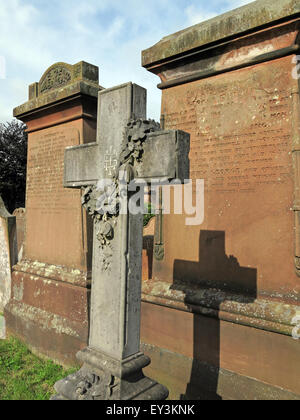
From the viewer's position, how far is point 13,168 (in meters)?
20.2

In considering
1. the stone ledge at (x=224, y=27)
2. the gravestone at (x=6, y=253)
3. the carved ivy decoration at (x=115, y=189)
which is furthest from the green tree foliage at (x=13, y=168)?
the carved ivy decoration at (x=115, y=189)

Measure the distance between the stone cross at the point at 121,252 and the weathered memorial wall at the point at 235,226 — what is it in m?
1.11

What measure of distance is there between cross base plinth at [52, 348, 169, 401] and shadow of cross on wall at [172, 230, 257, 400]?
1.08 metres

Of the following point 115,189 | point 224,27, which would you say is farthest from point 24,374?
point 224,27

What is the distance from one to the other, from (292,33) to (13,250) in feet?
18.2

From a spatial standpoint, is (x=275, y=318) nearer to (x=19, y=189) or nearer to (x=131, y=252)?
(x=131, y=252)

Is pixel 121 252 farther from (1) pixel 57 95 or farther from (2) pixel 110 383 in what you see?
(1) pixel 57 95

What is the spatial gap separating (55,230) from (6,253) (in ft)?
4.95

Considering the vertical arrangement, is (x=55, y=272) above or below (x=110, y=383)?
above

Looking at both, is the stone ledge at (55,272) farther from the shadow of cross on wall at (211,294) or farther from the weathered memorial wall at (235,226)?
the shadow of cross on wall at (211,294)

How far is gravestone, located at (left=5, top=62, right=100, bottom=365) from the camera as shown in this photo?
15.6 feet

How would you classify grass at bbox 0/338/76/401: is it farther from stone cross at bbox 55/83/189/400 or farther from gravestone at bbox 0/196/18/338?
stone cross at bbox 55/83/189/400

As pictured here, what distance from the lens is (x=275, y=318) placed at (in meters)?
3.09
